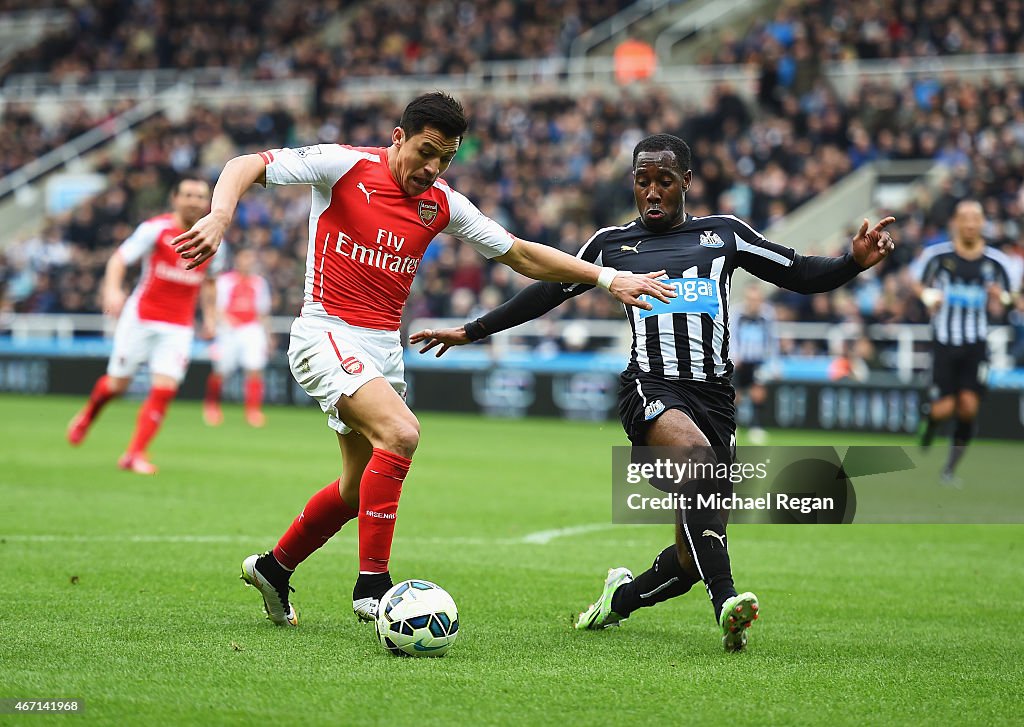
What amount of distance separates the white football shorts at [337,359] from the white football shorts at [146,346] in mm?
6860

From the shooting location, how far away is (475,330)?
6324 millimetres

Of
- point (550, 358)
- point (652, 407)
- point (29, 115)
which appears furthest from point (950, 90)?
point (29, 115)

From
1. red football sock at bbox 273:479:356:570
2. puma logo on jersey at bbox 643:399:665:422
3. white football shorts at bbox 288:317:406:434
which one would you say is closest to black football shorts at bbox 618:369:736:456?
puma logo on jersey at bbox 643:399:665:422

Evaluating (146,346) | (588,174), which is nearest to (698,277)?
(146,346)

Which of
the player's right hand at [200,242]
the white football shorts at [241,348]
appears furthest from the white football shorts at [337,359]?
the white football shorts at [241,348]

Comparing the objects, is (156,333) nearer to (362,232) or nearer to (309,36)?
(362,232)

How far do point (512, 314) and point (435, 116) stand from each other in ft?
3.34

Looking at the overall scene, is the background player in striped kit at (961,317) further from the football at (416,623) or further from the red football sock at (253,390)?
the red football sock at (253,390)

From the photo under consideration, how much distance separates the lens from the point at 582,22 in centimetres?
3167

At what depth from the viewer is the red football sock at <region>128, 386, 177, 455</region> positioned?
12539 mm

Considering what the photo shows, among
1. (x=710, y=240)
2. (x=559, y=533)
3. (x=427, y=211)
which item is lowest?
(x=559, y=533)

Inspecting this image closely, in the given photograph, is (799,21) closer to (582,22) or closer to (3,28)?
(582,22)

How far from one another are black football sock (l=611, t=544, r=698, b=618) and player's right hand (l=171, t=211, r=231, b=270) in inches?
95.6

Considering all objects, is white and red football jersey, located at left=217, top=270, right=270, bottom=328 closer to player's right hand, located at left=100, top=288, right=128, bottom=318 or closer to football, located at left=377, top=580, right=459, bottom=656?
player's right hand, located at left=100, top=288, right=128, bottom=318
